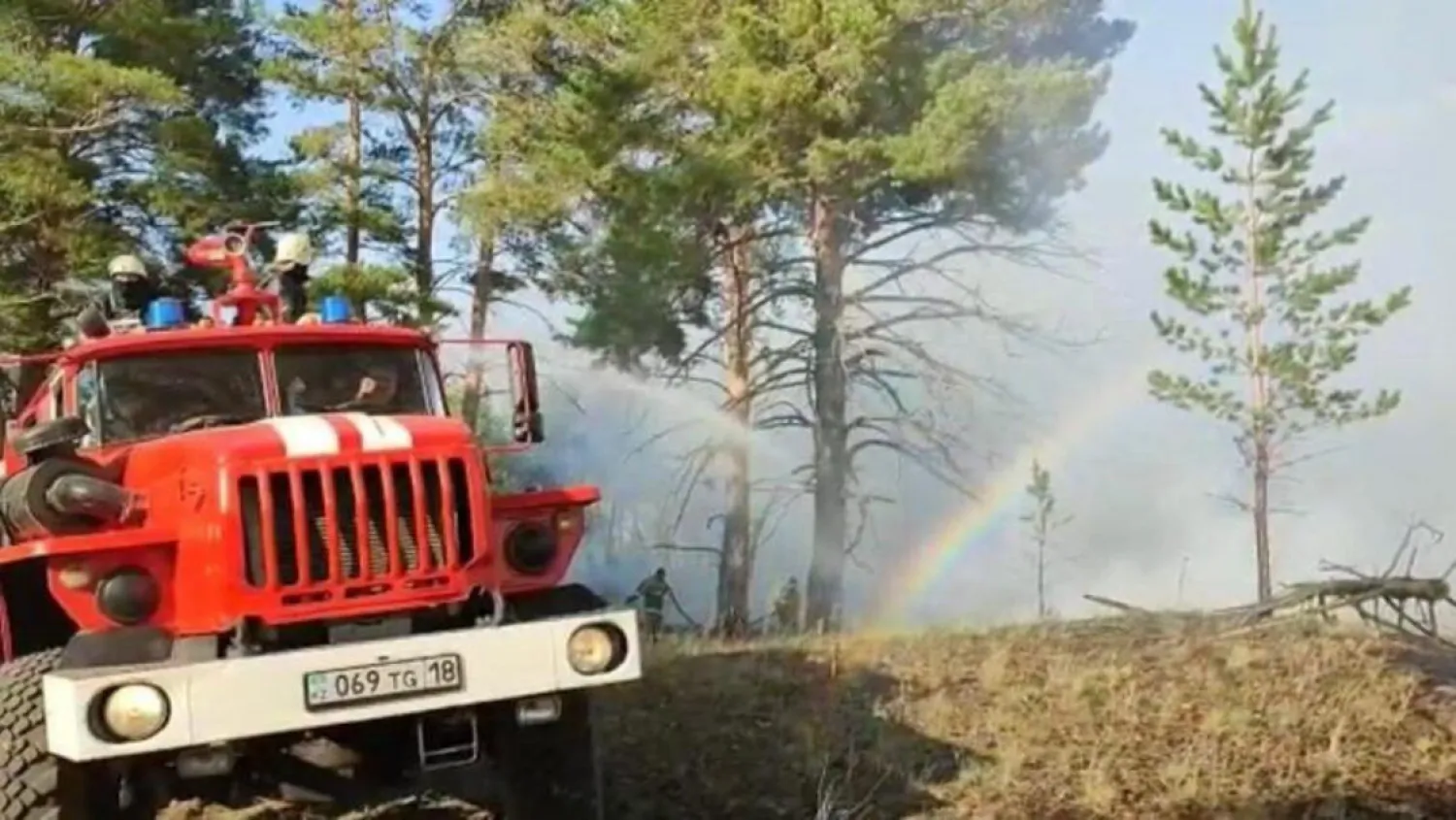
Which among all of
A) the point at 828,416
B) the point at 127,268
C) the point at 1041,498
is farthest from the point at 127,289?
the point at 1041,498

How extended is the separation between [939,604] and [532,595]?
1283 inches

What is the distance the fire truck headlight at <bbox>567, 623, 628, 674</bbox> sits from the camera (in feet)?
20.7

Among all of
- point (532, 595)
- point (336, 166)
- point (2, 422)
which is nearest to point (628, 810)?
point (532, 595)

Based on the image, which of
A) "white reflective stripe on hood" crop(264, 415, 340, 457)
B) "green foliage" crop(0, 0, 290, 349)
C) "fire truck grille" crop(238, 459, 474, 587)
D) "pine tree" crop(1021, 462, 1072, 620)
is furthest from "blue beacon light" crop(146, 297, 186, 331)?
"pine tree" crop(1021, 462, 1072, 620)

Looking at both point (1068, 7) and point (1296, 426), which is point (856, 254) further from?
point (1296, 426)

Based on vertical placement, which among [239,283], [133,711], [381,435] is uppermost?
[239,283]

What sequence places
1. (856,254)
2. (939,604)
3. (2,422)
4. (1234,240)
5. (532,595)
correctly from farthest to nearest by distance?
(939,604) < (1234,240) < (856,254) < (2,422) < (532,595)

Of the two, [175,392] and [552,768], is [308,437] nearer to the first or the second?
[175,392]

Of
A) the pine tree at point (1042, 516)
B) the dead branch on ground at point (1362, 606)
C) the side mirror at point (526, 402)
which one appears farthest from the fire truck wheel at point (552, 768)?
the pine tree at point (1042, 516)

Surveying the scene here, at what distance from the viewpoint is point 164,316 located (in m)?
7.81

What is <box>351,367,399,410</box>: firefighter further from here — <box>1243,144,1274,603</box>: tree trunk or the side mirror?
<box>1243,144,1274,603</box>: tree trunk

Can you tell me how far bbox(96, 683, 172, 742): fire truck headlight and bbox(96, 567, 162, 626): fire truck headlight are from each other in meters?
0.67

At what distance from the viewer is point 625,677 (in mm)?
6438

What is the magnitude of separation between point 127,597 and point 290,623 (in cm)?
60
